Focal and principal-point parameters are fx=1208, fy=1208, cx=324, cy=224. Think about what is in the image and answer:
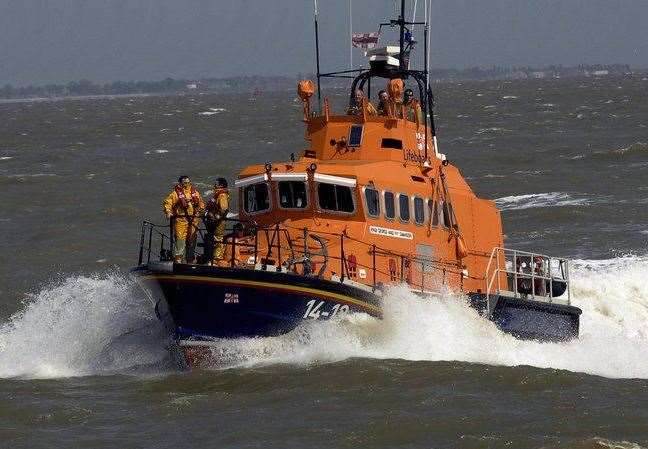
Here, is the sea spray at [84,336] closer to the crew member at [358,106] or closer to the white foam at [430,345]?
the white foam at [430,345]

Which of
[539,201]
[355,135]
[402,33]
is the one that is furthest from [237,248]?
[539,201]

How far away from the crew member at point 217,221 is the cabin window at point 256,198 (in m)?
0.94

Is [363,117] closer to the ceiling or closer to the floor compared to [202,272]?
closer to the ceiling

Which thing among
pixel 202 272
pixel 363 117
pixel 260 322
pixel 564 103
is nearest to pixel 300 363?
pixel 260 322

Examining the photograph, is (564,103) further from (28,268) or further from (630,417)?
(630,417)

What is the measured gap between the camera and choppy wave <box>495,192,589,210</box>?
102 feet

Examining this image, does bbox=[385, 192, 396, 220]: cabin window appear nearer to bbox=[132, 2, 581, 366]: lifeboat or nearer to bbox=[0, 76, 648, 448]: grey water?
bbox=[132, 2, 581, 366]: lifeboat

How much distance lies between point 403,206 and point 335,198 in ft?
3.34

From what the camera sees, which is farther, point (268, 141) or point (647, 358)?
point (268, 141)

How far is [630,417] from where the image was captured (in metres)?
12.6

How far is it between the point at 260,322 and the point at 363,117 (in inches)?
154

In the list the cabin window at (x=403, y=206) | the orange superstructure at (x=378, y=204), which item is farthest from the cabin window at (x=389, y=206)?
the cabin window at (x=403, y=206)

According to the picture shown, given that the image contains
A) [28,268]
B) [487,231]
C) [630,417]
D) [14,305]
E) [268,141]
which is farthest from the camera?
[268,141]

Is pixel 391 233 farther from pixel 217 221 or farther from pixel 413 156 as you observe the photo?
pixel 217 221
